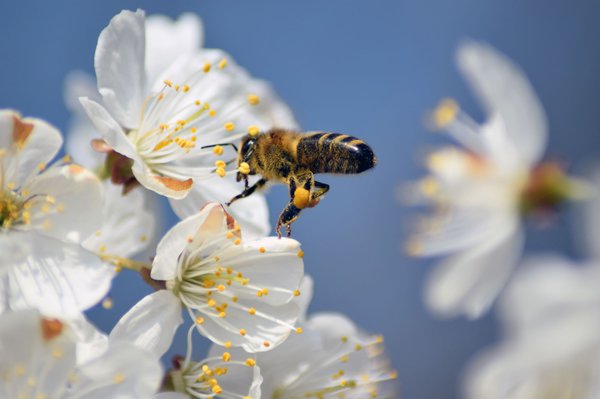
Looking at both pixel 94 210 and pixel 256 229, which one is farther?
pixel 256 229

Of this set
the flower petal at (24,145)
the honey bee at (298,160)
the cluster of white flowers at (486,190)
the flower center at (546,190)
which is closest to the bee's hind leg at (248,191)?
the honey bee at (298,160)

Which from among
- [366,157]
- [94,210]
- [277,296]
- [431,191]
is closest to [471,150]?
[431,191]

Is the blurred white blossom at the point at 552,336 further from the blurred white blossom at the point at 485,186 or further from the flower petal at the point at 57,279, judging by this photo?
the blurred white blossom at the point at 485,186

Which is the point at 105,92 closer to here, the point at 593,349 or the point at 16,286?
the point at 16,286

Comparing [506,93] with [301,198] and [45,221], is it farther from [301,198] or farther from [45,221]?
[45,221]

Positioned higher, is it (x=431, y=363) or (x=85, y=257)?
(x=85, y=257)

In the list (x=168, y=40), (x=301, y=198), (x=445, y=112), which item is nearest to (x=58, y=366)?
(x=301, y=198)

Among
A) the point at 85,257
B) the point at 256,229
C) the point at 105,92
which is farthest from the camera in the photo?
the point at 256,229
